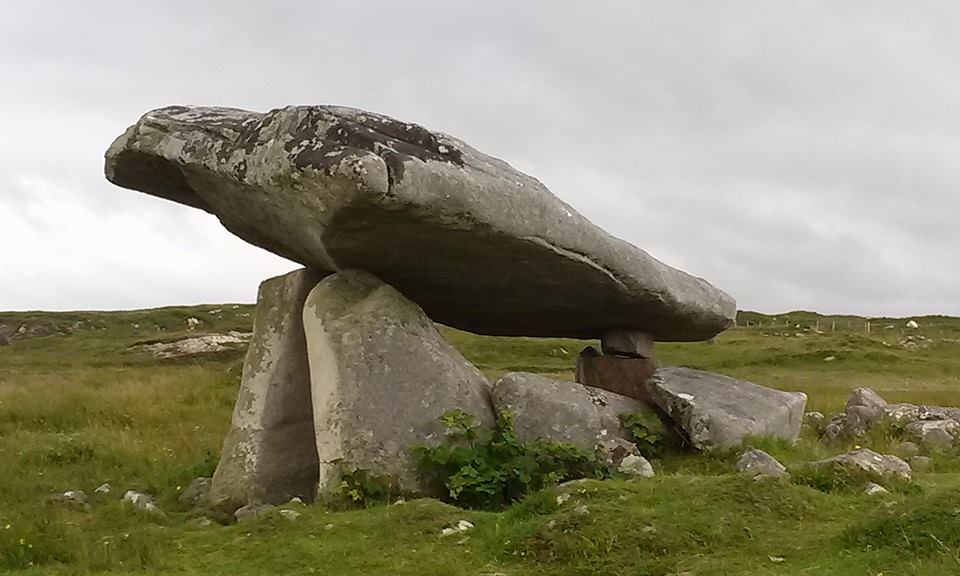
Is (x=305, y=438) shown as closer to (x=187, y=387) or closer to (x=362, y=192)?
(x=362, y=192)

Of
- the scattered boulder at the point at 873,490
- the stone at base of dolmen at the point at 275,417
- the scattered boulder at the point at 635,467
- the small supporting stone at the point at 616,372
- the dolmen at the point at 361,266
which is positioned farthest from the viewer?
the small supporting stone at the point at 616,372

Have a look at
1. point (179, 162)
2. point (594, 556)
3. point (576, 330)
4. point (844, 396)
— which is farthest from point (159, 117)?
point (844, 396)

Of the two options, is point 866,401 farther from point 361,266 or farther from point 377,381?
point 377,381

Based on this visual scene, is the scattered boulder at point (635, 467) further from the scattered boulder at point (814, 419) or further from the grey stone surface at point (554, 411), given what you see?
the scattered boulder at point (814, 419)

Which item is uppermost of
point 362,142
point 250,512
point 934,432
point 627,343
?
point 362,142

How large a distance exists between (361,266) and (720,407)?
471cm

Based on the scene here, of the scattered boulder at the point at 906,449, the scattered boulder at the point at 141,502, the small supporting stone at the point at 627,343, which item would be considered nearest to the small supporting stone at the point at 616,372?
the small supporting stone at the point at 627,343

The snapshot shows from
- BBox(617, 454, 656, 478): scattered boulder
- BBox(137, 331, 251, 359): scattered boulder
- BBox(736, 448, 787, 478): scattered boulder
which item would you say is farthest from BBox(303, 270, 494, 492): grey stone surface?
BBox(137, 331, 251, 359): scattered boulder

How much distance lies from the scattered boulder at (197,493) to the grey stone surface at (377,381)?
5.54 feet

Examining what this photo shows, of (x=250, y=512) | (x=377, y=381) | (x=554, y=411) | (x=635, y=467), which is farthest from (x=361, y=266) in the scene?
(x=635, y=467)

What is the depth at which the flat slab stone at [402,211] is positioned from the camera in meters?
9.51

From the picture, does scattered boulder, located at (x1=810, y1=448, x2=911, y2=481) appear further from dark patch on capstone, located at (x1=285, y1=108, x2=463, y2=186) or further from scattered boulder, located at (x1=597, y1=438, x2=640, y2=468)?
dark patch on capstone, located at (x1=285, y1=108, x2=463, y2=186)

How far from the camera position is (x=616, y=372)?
1328 centimetres

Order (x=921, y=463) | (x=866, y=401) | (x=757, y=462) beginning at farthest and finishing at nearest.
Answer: (x=866, y=401)
(x=921, y=463)
(x=757, y=462)
